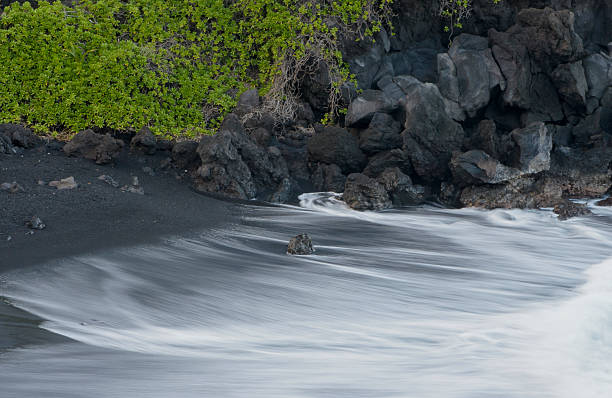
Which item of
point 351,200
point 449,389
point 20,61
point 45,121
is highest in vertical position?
point 20,61

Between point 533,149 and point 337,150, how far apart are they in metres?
3.13

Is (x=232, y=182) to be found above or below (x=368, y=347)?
above

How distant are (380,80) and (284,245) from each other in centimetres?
677

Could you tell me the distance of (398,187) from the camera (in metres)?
10.7

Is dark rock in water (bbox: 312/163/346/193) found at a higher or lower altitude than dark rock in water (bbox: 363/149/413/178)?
lower

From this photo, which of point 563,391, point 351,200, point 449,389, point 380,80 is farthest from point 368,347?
point 380,80

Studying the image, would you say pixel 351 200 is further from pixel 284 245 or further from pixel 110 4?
pixel 110 4

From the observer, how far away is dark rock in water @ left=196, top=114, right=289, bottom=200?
32.8ft

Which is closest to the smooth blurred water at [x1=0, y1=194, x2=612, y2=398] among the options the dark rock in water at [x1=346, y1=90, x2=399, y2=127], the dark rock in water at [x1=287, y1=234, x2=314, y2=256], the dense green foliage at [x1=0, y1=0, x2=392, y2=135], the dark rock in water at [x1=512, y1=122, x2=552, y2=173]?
the dark rock in water at [x1=287, y1=234, x2=314, y2=256]

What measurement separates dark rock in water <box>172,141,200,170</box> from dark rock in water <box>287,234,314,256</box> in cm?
380

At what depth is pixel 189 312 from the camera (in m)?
4.99

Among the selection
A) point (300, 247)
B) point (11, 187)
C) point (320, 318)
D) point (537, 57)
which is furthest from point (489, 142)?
point (11, 187)

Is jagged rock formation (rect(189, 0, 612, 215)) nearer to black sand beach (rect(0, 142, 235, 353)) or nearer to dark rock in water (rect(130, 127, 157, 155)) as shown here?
dark rock in water (rect(130, 127, 157, 155))

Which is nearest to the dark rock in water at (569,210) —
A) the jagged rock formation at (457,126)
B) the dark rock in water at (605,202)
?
the jagged rock formation at (457,126)
